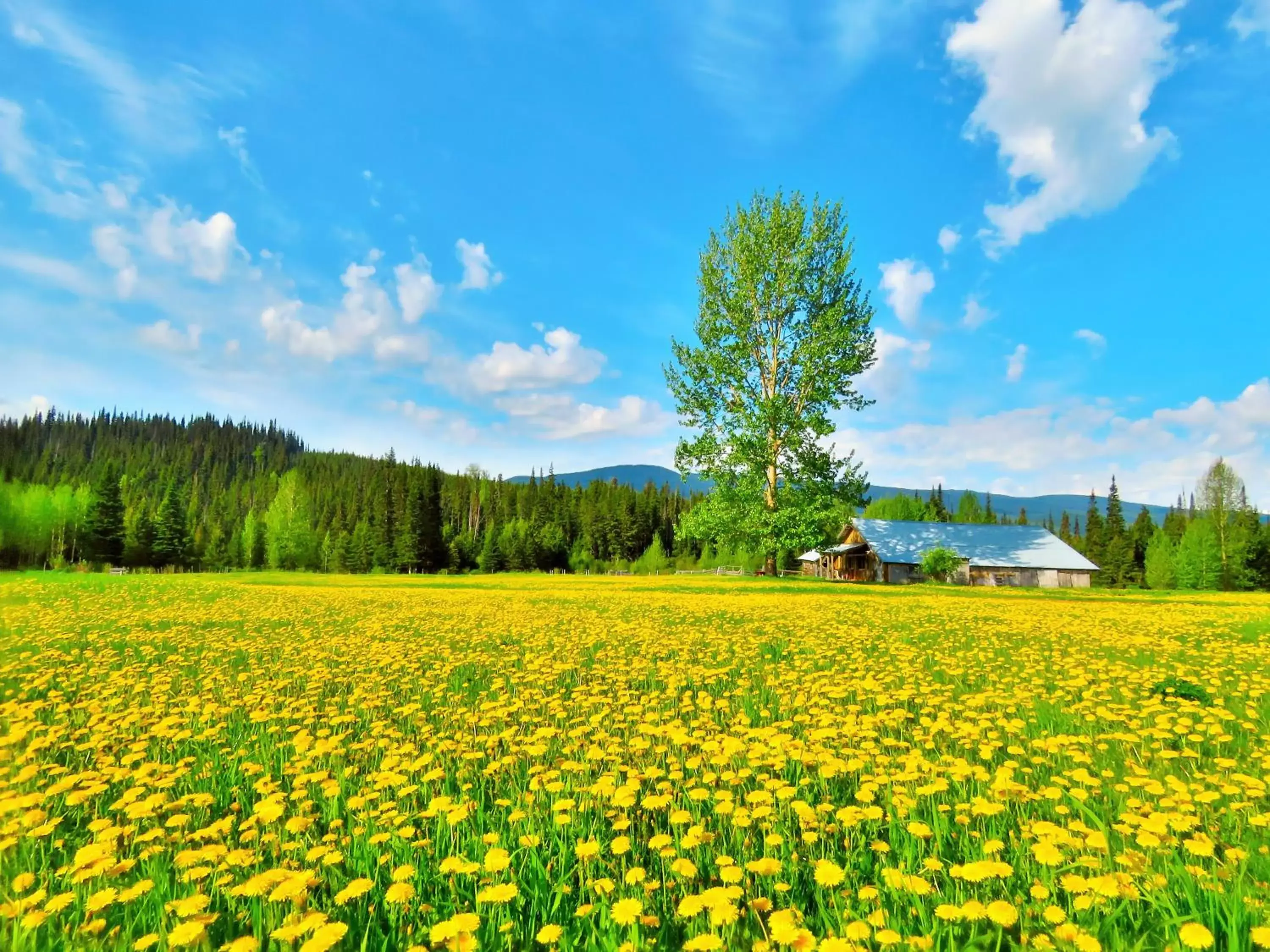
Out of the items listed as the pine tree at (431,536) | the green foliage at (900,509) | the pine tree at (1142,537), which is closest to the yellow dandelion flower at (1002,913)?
the pine tree at (431,536)

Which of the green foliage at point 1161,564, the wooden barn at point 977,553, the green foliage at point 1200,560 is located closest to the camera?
the wooden barn at point 977,553

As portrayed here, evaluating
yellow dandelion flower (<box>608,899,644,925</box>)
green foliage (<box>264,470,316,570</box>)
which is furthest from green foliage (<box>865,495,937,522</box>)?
yellow dandelion flower (<box>608,899,644,925</box>)

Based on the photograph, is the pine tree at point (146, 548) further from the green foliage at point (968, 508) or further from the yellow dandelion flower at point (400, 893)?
the green foliage at point (968, 508)

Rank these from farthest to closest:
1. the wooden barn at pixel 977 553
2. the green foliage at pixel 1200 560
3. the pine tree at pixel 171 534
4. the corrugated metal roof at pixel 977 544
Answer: the green foliage at pixel 1200 560, the pine tree at pixel 171 534, the corrugated metal roof at pixel 977 544, the wooden barn at pixel 977 553

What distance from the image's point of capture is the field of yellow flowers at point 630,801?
226 cm

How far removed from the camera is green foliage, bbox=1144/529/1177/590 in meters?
64.0

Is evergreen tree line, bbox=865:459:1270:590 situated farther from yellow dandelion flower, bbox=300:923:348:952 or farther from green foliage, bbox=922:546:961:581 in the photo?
yellow dandelion flower, bbox=300:923:348:952

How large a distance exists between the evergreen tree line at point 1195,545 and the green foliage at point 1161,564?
0.28 feet

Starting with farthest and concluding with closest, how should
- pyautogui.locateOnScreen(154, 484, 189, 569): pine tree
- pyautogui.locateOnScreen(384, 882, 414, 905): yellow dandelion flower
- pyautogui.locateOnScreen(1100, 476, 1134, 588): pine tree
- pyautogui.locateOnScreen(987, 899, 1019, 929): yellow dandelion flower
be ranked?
1. pyautogui.locateOnScreen(1100, 476, 1134, 588): pine tree
2. pyautogui.locateOnScreen(154, 484, 189, 569): pine tree
3. pyautogui.locateOnScreen(384, 882, 414, 905): yellow dandelion flower
4. pyautogui.locateOnScreen(987, 899, 1019, 929): yellow dandelion flower

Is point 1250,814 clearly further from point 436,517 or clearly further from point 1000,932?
point 436,517

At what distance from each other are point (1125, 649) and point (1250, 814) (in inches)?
271

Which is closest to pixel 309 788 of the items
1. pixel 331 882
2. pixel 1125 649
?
pixel 331 882

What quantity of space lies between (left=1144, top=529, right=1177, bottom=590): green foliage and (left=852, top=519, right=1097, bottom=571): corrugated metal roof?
61.4 feet

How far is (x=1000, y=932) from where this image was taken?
208 centimetres
